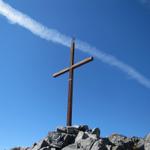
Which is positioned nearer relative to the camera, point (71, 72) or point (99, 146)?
point (99, 146)

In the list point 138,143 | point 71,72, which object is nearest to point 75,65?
point 71,72

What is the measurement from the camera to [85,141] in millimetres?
18438

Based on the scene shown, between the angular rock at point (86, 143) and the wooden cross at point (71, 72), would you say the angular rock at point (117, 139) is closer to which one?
the angular rock at point (86, 143)

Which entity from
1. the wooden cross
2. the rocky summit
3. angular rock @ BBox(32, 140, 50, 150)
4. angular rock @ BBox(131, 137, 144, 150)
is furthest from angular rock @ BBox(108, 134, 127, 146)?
the wooden cross

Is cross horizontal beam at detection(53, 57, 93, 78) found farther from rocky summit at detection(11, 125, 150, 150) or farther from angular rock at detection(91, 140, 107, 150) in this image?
angular rock at detection(91, 140, 107, 150)

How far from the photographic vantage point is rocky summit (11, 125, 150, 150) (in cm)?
1800

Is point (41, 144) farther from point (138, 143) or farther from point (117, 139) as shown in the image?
point (138, 143)

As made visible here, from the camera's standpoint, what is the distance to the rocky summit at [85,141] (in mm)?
18000

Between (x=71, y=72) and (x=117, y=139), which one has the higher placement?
(x=71, y=72)

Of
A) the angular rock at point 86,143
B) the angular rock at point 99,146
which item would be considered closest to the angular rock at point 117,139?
the angular rock at point 99,146

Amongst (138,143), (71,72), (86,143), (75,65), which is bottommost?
(86,143)

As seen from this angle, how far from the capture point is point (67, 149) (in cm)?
1845

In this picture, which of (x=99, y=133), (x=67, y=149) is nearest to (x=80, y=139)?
(x=67, y=149)

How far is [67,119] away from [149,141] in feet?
23.0
